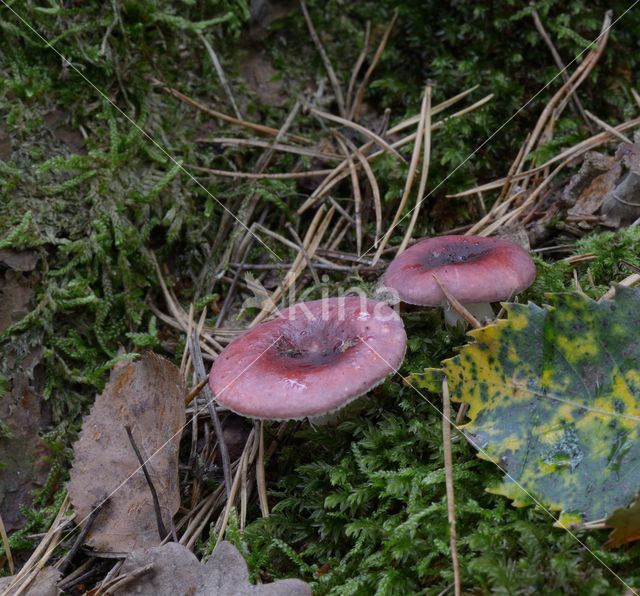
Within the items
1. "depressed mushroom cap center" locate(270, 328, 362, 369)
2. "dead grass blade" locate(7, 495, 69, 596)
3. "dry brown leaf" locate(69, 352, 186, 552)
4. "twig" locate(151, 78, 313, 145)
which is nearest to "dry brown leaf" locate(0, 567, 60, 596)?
"dead grass blade" locate(7, 495, 69, 596)

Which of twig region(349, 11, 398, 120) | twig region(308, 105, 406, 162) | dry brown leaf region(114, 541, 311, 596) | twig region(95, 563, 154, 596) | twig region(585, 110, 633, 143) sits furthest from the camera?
twig region(349, 11, 398, 120)

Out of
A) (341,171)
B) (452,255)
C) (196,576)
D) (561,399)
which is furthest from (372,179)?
(196,576)

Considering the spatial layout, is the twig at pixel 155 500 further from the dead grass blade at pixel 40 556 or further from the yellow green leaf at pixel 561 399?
the yellow green leaf at pixel 561 399

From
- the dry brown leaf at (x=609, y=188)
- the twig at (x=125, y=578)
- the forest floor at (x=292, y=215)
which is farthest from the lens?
the dry brown leaf at (x=609, y=188)

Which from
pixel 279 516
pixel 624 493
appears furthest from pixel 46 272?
pixel 624 493

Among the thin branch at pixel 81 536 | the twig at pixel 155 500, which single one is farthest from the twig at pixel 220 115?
the thin branch at pixel 81 536

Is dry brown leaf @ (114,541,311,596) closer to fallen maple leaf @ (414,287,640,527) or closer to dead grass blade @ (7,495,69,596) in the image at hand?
dead grass blade @ (7,495,69,596)
